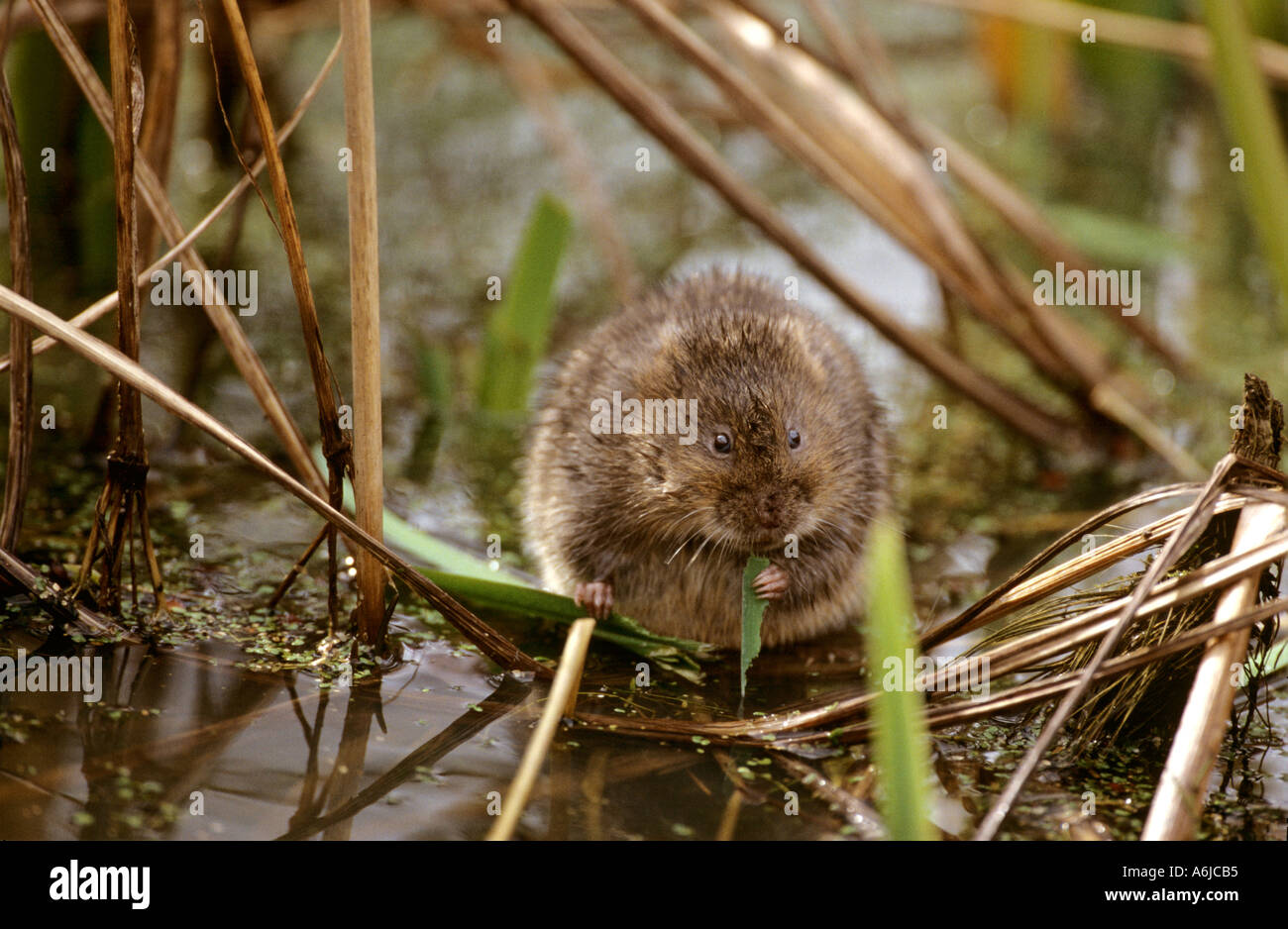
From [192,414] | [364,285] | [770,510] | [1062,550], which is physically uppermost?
[364,285]

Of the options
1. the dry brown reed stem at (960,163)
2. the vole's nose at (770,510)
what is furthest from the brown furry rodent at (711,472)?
the dry brown reed stem at (960,163)

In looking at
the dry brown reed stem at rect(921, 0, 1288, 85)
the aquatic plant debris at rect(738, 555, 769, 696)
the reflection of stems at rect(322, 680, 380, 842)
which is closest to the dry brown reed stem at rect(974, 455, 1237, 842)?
the aquatic plant debris at rect(738, 555, 769, 696)

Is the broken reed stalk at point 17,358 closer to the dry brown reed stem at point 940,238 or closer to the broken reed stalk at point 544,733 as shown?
the broken reed stalk at point 544,733

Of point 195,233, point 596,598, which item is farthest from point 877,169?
point 195,233

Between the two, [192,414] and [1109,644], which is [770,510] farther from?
[192,414]

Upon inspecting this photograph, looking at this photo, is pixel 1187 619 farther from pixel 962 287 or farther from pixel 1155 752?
pixel 962 287

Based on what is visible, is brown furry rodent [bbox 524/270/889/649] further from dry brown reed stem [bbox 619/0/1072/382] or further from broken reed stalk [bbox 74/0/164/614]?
broken reed stalk [bbox 74/0/164/614]
